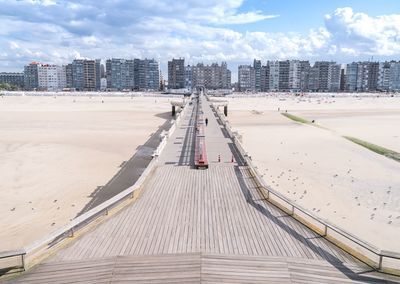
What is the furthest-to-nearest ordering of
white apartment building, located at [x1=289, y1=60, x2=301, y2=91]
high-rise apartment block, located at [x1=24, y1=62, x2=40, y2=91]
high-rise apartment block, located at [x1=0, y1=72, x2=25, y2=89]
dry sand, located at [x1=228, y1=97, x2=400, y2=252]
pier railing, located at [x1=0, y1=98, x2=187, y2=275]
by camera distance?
high-rise apartment block, located at [x1=0, y1=72, x2=25, y2=89] < white apartment building, located at [x1=289, y1=60, x2=301, y2=91] < high-rise apartment block, located at [x1=24, y1=62, x2=40, y2=91] < dry sand, located at [x1=228, y1=97, x2=400, y2=252] < pier railing, located at [x1=0, y1=98, x2=187, y2=275]

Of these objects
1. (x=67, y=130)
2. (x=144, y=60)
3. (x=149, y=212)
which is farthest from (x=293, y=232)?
(x=144, y=60)

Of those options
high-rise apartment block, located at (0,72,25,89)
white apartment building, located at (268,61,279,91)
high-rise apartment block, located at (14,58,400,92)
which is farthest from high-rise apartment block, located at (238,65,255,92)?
high-rise apartment block, located at (0,72,25,89)

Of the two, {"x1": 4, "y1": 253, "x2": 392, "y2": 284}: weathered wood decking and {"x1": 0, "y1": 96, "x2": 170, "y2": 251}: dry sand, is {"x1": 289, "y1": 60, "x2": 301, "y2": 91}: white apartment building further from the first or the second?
{"x1": 4, "y1": 253, "x2": 392, "y2": 284}: weathered wood decking

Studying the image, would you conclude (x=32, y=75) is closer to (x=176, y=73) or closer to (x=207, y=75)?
(x=176, y=73)

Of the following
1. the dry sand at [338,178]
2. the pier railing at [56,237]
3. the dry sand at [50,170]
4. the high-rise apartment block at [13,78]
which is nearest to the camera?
the pier railing at [56,237]

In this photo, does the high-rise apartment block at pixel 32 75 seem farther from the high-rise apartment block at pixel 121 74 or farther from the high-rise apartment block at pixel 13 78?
the high-rise apartment block at pixel 121 74

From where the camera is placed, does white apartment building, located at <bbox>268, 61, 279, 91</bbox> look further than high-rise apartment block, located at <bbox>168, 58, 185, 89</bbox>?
No

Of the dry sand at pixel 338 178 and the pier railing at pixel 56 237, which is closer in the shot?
the pier railing at pixel 56 237

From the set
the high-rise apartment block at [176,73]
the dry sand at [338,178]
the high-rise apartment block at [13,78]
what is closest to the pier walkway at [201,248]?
the dry sand at [338,178]

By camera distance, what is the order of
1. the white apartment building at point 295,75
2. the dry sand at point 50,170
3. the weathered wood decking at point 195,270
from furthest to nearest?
1. the white apartment building at point 295,75
2. the dry sand at point 50,170
3. the weathered wood decking at point 195,270
